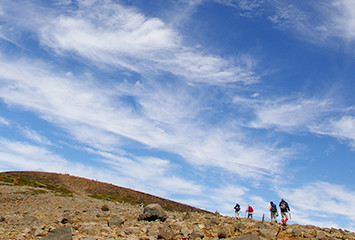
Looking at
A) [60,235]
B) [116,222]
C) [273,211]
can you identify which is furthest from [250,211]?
[60,235]

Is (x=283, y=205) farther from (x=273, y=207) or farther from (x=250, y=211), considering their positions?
(x=250, y=211)

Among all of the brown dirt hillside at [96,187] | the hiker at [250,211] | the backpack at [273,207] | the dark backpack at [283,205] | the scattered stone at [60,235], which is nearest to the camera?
the scattered stone at [60,235]

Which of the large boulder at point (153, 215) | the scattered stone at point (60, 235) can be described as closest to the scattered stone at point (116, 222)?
the large boulder at point (153, 215)

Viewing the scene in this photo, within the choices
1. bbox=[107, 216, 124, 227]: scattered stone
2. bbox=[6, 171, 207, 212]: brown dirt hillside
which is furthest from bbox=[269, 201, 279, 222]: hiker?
bbox=[6, 171, 207, 212]: brown dirt hillside

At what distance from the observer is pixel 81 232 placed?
666 inches

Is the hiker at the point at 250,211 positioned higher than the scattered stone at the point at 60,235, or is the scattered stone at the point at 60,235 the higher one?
the hiker at the point at 250,211

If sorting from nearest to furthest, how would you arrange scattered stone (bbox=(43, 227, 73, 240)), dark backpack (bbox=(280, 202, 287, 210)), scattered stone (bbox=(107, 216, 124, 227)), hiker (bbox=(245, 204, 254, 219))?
scattered stone (bbox=(43, 227, 73, 240)) → scattered stone (bbox=(107, 216, 124, 227)) → dark backpack (bbox=(280, 202, 287, 210)) → hiker (bbox=(245, 204, 254, 219))

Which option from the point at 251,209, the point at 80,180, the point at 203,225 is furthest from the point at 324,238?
the point at 80,180

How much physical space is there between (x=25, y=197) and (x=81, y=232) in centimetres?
3284

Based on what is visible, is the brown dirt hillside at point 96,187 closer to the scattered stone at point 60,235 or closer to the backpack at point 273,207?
the backpack at point 273,207

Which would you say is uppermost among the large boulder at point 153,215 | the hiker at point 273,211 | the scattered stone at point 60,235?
the hiker at point 273,211

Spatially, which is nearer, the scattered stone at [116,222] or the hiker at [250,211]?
the scattered stone at [116,222]

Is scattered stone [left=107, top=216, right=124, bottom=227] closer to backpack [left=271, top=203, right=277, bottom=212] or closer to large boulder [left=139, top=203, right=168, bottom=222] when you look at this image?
large boulder [left=139, top=203, right=168, bottom=222]

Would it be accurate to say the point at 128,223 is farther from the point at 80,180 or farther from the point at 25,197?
the point at 80,180
